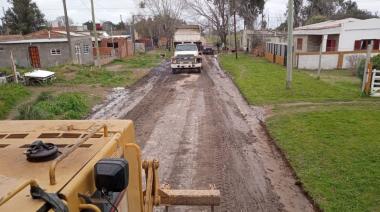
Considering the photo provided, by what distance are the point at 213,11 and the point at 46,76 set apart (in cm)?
3736

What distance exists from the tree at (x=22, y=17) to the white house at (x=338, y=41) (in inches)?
1348

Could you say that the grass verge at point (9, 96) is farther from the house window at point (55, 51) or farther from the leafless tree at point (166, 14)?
the leafless tree at point (166, 14)

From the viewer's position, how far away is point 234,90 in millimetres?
18000

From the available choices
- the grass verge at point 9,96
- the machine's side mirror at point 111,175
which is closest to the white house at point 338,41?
the grass verge at point 9,96

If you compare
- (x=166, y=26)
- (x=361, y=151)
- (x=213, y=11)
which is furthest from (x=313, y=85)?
(x=166, y=26)

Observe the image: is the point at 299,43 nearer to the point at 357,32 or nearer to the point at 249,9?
the point at 357,32

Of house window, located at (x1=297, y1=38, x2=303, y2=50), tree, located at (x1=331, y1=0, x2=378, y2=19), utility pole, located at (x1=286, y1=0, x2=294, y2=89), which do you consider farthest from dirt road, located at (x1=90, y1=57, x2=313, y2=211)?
tree, located at (x1=331, y1=0, x2=378, y2=19)

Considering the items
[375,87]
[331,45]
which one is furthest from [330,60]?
[375,87]

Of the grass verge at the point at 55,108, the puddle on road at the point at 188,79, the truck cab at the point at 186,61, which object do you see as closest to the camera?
the grass verge at the point at 55,108

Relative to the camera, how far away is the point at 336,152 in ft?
26.8

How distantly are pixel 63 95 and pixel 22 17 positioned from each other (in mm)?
37162

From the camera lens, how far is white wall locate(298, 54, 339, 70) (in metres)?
25.9

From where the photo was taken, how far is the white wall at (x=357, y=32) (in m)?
28.4

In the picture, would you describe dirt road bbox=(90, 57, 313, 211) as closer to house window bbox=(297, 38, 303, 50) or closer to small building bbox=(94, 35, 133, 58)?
house window bbox=(297, 38, 303, 50)
